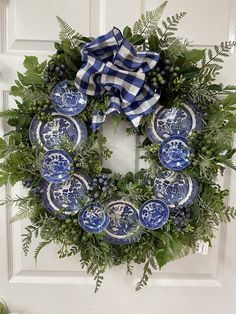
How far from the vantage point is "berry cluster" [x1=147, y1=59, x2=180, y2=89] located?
2.92 ft

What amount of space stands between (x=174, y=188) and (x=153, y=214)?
0.32 feet

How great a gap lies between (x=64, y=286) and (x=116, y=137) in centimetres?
55

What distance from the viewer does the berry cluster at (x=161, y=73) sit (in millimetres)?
890

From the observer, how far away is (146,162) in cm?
104

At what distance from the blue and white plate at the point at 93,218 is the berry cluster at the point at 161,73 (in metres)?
0.38

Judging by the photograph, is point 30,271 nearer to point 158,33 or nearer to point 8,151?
point 8,151

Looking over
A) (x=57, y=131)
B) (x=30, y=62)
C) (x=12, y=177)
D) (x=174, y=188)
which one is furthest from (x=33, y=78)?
(x=174, y=188)

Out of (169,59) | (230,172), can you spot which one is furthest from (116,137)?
(230,172)

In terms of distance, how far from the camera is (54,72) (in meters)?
0.91

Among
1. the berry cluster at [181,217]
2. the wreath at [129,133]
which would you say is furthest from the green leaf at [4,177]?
the berry cluster at [181,217]

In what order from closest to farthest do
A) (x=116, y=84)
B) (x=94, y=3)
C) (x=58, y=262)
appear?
(x=116, y=84) < (x=94, y=3) < (x=58, y=262)

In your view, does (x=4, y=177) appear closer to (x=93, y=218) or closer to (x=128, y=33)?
(x=93, y=218)

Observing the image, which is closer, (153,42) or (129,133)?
(153,42)

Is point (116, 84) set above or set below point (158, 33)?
below
